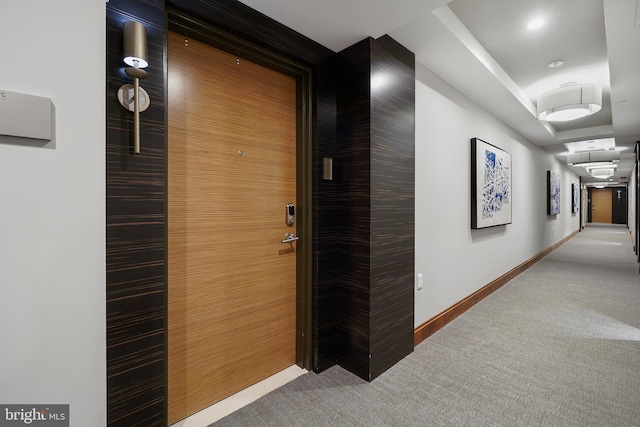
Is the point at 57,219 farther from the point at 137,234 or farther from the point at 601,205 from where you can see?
the point at 601,205

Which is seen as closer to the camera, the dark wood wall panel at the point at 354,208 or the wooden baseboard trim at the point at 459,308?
the dark wood wall panel at the point at 354,208

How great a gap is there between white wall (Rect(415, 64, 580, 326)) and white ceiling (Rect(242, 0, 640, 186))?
0.25 metres

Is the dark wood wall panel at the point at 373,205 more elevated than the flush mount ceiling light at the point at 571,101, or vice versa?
the flush mount ceiling light at the point at 571,101

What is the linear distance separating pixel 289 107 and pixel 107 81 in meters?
1.08

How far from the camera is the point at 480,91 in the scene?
3.01m

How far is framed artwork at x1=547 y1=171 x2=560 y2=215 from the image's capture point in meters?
6.20

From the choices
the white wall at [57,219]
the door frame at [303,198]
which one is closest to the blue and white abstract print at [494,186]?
the door frame at [303,198]

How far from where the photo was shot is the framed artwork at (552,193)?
6.20 meters

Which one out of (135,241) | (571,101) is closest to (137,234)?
(135,241)

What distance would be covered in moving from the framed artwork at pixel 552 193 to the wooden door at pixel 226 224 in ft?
21.9

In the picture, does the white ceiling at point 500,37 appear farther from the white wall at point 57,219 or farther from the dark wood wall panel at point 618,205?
the dark wood wall panel at point 618,205

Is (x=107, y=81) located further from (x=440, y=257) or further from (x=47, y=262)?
(x=440, y=257)

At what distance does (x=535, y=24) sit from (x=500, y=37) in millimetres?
239

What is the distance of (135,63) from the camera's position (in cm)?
114
